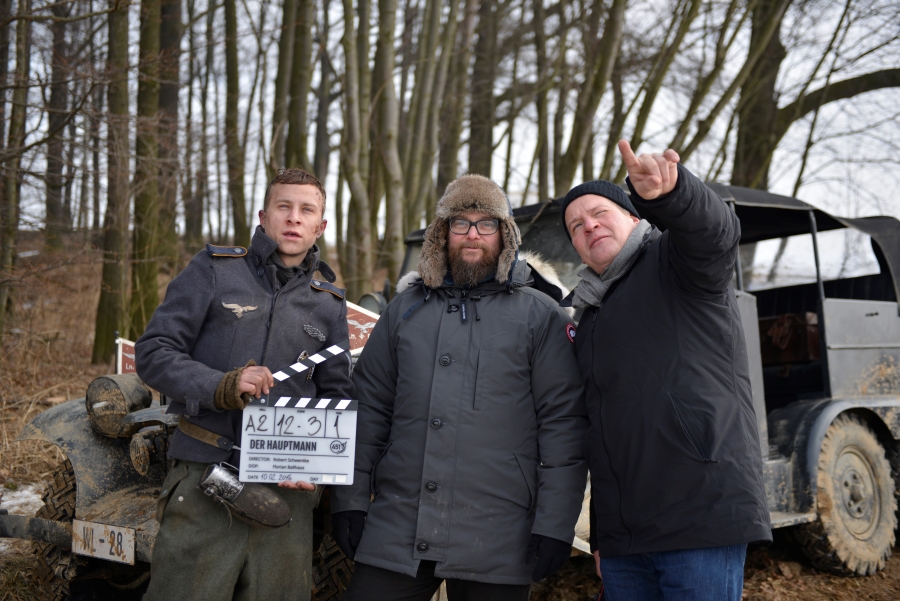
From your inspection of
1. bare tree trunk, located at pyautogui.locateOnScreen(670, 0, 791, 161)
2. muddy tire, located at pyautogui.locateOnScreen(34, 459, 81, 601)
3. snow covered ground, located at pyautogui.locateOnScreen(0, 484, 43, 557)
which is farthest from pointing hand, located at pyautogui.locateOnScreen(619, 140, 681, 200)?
bare tree trunk, located at pyautogui.locateOnScreen(670, 0, 791, 161)

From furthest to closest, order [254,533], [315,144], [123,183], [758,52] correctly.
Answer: [315,144], [758,52], [123,183], [254,533]

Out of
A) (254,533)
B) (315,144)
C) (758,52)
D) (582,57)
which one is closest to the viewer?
(254,533)

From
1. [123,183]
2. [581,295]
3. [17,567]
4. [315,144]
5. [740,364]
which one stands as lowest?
[17,567]

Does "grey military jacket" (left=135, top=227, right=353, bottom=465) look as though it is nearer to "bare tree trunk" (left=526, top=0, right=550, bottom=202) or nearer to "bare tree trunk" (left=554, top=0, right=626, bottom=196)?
"bare tree trunk" (left=554, top=0, right=626, bottom=196)

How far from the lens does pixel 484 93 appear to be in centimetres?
1309

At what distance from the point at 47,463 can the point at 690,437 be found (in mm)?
5337

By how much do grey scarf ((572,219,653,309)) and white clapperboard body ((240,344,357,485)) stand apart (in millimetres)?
888

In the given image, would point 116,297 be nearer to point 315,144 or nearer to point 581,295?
point 581,295

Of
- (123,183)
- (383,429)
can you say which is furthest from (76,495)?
(123,183)

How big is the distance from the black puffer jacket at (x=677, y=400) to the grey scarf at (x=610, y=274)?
4 cm

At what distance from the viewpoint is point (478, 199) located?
281 centimetres

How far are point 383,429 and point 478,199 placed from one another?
93 centimetres

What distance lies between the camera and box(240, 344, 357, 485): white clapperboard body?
8.08 feet

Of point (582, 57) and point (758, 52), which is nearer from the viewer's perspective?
point (758, 52)
